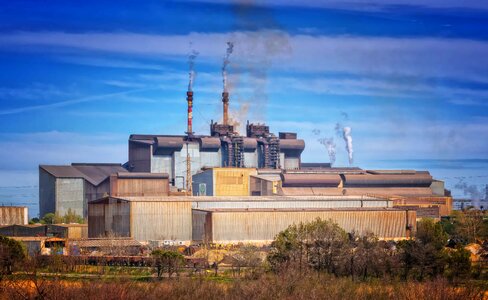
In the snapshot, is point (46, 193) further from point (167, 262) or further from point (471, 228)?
point (167, 262)

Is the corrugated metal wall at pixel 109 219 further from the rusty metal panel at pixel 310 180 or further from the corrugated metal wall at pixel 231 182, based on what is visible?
the rusty metal panel at pixel 310 180

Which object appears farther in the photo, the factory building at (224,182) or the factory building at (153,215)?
the factory building at (224,182)

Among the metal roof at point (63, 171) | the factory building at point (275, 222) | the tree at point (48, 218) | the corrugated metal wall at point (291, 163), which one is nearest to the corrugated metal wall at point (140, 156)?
the metal roof at point (63, 171)

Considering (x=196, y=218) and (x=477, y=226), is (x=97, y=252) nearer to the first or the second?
(x=196, y=218)

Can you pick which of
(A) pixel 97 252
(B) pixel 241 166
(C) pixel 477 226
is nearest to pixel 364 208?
(C) pixel 477 226

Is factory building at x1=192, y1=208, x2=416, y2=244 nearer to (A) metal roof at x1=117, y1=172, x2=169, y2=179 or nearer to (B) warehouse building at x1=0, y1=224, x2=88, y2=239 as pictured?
(B) warehouse building at x1=0, y1=224, x2=88, y2=239

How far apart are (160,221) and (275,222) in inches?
328

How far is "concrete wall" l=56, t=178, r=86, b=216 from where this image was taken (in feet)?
297

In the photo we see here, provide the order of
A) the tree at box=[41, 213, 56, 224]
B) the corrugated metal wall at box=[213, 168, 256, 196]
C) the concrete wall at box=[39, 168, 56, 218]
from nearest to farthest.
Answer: the tree at box=[41, 213, 56, 224], the concrete wall at box=[39, 168, 56, 218], the corrugated metal wall at box=[213, 168, 256, 196]

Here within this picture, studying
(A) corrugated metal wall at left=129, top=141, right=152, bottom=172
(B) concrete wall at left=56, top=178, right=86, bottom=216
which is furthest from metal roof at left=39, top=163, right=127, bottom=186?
(A) corrugated metal wall at left=129, top=141, right=152, bottom=172

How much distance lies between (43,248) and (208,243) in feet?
37.2

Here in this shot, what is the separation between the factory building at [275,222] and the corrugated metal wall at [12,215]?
54.0 feet

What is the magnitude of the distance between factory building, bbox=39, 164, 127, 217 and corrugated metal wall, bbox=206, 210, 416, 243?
27137 mm

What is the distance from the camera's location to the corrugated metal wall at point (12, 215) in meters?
75.4
